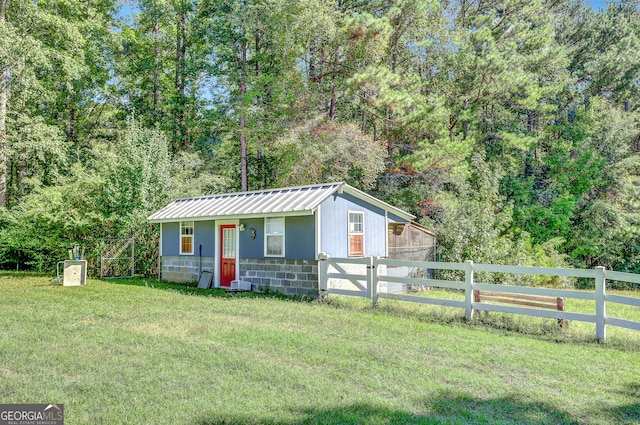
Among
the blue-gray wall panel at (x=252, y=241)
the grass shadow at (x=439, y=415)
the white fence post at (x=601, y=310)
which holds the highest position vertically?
the blue-gray wall panel at (x=252, y=241)

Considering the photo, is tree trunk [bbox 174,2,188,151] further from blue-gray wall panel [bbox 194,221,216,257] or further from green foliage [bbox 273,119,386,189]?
blue-gray wall panel [bbox 194,221,216,257]

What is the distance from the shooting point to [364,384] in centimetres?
461

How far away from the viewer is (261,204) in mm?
12531

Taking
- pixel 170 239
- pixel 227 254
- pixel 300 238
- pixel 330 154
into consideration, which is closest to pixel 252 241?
pixel 227 254

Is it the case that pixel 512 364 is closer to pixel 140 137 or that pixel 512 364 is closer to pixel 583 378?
pixel 583 378

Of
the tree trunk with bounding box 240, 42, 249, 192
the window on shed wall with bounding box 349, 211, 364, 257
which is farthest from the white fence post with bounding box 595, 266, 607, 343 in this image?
the tree trunk with bounding box 240, 42, 249, 192

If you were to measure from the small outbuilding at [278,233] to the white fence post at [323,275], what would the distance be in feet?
0.92

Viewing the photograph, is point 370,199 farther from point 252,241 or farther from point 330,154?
point 330,154

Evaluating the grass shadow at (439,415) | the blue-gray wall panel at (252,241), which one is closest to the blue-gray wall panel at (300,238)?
the blue-gray wall panel at (252,241)

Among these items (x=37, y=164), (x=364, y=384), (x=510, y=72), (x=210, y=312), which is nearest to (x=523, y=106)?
(x=510, y=72)

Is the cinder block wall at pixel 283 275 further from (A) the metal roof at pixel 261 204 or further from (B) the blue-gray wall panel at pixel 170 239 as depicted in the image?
(B) the blue-gray wall panel at pixel 170 239

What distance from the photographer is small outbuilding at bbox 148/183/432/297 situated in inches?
441

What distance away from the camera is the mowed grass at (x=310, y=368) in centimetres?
395

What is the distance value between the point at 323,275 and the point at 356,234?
228 centimetres
